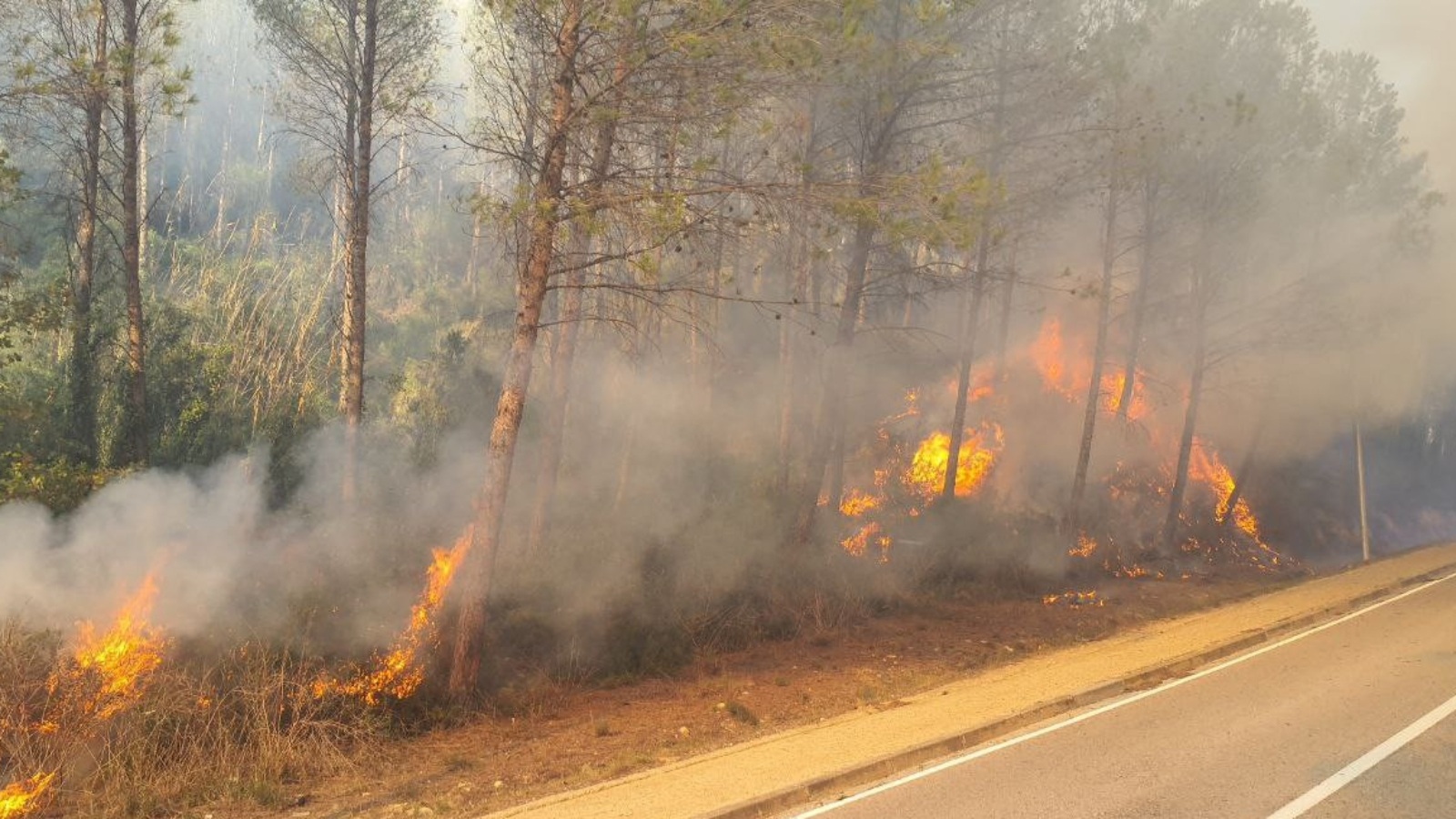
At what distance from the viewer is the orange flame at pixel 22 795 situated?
695 centimetres

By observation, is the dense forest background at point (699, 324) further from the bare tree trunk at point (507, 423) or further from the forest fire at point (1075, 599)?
the forest fire at point (1075, 599)

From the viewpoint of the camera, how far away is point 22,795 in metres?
7.04

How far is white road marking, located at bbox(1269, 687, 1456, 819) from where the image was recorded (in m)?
6.23

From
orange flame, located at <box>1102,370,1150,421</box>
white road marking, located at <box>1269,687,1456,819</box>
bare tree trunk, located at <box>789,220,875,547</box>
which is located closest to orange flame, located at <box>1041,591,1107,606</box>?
bare tree trunk, located at <box>789,220,875,547</box>

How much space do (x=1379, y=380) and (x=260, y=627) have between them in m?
32.6

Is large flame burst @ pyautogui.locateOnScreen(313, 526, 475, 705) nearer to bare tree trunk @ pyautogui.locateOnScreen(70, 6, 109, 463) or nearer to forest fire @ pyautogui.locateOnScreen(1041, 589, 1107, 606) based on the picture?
bare tree trunk @ pyautogui.locateOnScreen(70, 6, 109, 463)

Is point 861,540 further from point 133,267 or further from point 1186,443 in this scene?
point 133,267

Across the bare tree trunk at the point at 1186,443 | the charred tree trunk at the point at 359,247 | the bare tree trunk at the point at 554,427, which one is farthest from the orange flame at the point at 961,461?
the charred tree trunk at the point at 359,247

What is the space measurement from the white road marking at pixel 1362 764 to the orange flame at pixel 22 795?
8621mm

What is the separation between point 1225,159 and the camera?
20.9 m

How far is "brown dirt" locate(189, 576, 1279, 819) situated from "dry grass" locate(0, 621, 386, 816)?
0.32 metres

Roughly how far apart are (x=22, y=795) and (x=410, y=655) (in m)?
3.51

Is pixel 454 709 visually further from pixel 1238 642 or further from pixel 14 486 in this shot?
pixel 1238 642

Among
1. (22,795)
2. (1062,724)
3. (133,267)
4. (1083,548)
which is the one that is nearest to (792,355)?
(1083,548)
